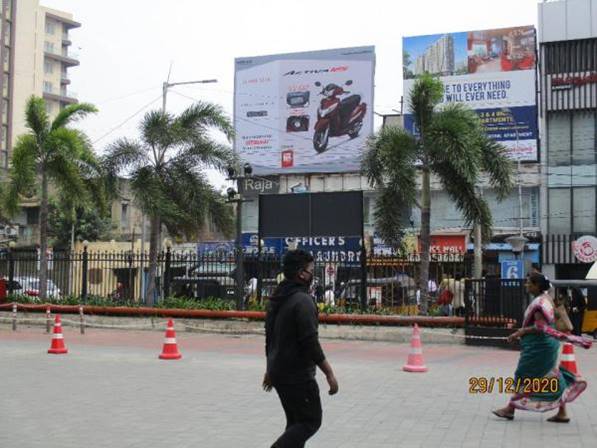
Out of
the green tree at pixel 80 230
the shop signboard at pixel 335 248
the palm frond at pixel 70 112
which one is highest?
the palm frond at pixel 70 112

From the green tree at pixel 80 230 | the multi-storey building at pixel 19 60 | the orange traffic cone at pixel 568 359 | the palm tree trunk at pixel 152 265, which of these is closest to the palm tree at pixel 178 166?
the palm tree trunk at pixel 152 265

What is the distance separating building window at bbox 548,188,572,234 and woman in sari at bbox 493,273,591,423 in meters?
31.2

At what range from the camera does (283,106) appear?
4491 centimetres

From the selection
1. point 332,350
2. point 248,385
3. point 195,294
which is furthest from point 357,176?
point 248,385

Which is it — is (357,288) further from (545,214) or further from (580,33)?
(580,33)

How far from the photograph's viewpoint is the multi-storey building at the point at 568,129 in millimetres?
37594

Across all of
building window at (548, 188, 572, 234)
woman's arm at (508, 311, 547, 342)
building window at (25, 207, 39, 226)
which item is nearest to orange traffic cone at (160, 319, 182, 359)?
woman's arm at (508, 311, 547, 342)

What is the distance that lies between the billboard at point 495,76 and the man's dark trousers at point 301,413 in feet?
108

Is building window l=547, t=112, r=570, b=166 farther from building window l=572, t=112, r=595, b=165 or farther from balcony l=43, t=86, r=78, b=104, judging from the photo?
balcony l=43, t=86, r=78, b=104

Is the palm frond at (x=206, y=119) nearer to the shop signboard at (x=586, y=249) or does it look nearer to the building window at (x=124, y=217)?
the shop signboard at (x=586, y=249)

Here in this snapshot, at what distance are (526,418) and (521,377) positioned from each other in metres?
0.68

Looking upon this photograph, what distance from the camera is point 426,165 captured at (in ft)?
68.7

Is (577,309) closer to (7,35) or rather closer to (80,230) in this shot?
(80,230)

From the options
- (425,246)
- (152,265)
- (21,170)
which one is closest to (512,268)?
(425,246)
